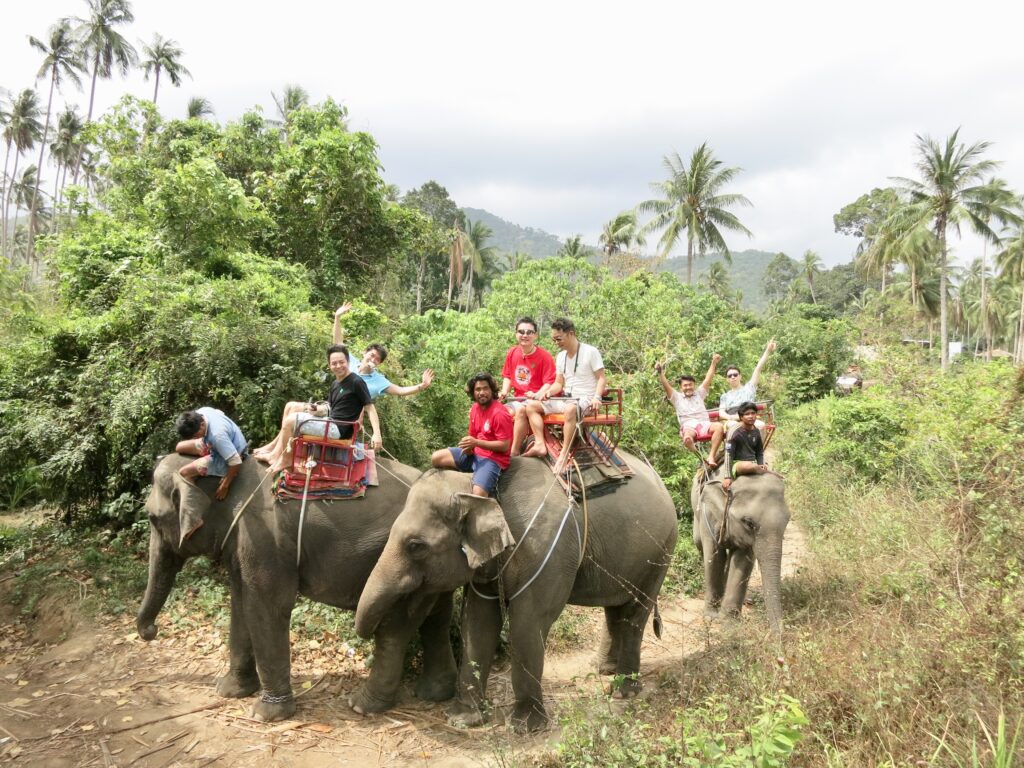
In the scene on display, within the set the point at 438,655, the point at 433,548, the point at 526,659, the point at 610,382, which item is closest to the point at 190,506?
the point at 433,548

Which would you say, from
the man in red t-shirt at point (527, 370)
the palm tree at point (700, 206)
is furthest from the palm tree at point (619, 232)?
the man in red t-shirt at point (527, 370)

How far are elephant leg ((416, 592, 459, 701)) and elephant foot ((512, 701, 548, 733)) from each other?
0.94 metres

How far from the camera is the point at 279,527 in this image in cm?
560

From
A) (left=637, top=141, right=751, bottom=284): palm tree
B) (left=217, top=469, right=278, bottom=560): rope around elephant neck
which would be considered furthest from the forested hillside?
(left=637, top=141, right=751, bottom=284): palm tree

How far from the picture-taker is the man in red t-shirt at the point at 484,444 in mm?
5375

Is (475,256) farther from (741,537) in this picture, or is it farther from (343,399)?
(343,399)

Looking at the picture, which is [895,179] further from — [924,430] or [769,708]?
[769,708]

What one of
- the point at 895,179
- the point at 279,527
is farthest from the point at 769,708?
the point at 895,179

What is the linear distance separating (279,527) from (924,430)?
9112mm

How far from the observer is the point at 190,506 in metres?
5.45

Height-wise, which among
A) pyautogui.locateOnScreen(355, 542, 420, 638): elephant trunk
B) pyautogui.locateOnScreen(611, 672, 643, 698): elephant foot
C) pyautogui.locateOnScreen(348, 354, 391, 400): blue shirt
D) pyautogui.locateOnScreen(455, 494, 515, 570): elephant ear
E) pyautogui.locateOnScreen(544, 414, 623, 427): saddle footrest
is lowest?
pyautogui.locateOnScreen(611, 672, 643, 698): elephant foot

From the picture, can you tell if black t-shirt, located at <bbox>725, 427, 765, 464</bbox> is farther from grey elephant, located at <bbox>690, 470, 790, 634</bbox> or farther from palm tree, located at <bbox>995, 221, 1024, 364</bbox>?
palm tree, located at <bbox>995, 221, 1024, 364</bbox>

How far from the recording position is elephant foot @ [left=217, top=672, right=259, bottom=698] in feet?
19.2

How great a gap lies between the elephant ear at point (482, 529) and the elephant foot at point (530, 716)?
44.3 inches
